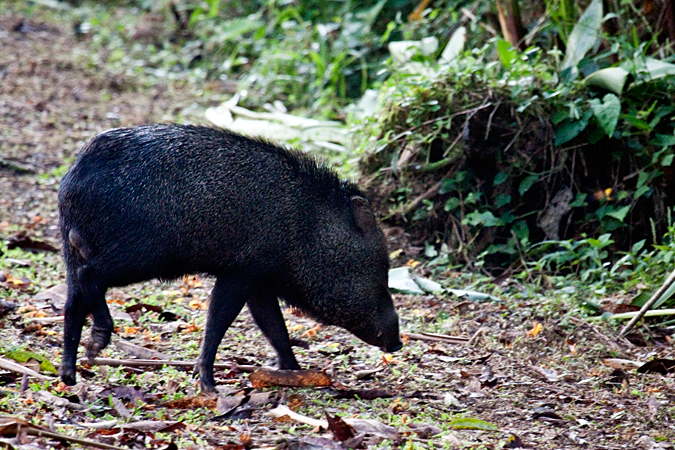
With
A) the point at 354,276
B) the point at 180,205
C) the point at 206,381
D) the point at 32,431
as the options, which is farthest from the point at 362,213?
the point at 32,431

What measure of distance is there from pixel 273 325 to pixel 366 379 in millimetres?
527

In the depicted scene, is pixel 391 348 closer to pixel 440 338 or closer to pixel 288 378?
pixel 440 338

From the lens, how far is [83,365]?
12.6ft

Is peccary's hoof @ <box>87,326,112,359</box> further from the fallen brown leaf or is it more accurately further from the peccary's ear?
the peccary's ear

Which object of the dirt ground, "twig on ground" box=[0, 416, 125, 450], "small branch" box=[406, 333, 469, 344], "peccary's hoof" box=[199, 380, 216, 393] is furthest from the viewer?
"small branch" box=[406, 333, 469, 344]

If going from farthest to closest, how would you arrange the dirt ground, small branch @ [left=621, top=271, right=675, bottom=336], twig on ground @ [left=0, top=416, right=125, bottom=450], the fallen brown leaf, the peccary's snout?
small branch @ [left=621, top=271, right=675, bottom=336]
the peccary's snout
the fallen brown leaf
the dirt ground
twig on ground @ [left=0, top=416, right=125, bottom=450]

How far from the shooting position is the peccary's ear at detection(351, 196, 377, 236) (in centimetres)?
404

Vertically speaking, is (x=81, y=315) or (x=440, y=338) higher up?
(x=81, y=315)

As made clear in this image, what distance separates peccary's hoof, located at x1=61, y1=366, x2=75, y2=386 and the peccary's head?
1.13m

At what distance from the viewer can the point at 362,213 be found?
4.04m

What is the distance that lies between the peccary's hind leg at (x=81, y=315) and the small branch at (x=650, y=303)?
264 cm

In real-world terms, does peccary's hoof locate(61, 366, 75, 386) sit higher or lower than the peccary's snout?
higher


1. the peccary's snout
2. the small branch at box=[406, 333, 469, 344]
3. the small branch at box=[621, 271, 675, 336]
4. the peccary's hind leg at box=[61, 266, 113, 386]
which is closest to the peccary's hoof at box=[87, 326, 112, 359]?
the peccary's hind leg at box=[61, 266, 113, 386]

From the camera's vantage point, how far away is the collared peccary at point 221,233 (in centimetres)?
355
